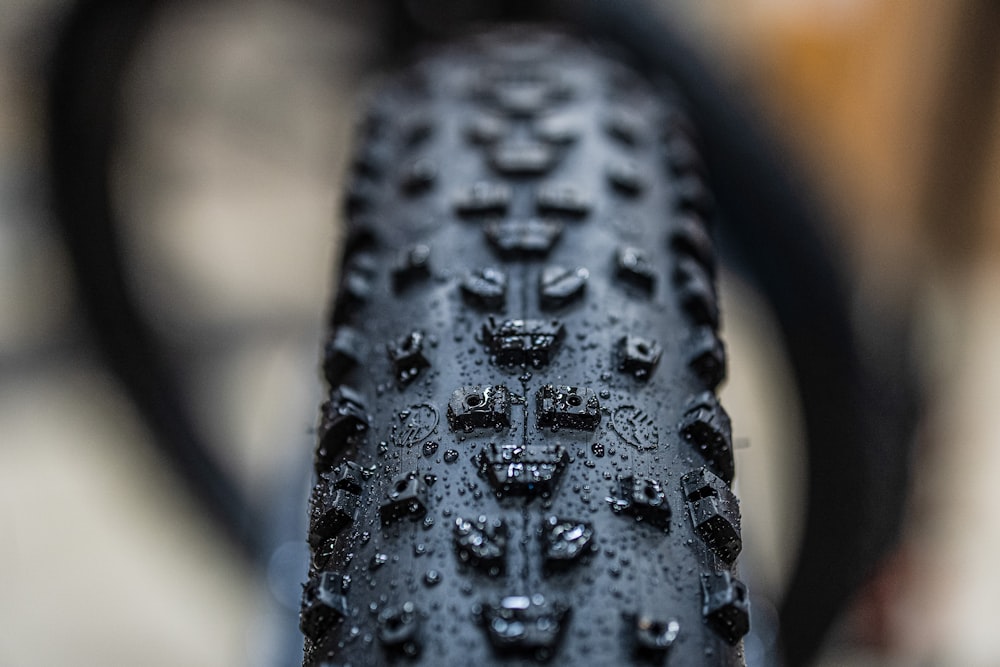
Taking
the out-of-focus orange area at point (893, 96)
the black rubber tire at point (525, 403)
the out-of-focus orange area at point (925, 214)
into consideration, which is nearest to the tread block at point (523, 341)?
the black rubber tire at point (525, 403)

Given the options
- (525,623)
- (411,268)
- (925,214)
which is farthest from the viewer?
(925,214)

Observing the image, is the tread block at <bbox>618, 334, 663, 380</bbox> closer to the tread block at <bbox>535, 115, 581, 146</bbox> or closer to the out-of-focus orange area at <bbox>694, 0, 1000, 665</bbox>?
the tread block at <bbox>535, 115, 581, 146</bbox>

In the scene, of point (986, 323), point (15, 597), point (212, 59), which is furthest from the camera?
point (986, 323)

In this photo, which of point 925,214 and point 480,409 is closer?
point 480,409

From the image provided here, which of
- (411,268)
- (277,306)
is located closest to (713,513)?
(411,268)

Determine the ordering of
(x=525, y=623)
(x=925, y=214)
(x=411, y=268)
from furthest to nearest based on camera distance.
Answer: (x=925, y=214)
(x=411, y=268)
(x=525, y=623)

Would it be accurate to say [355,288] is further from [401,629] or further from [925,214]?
[925,214]

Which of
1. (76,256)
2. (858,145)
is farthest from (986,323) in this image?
(76,256)

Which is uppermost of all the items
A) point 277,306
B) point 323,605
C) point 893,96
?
point 323,605

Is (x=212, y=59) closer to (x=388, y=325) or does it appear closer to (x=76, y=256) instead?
(x=76, y=256)
